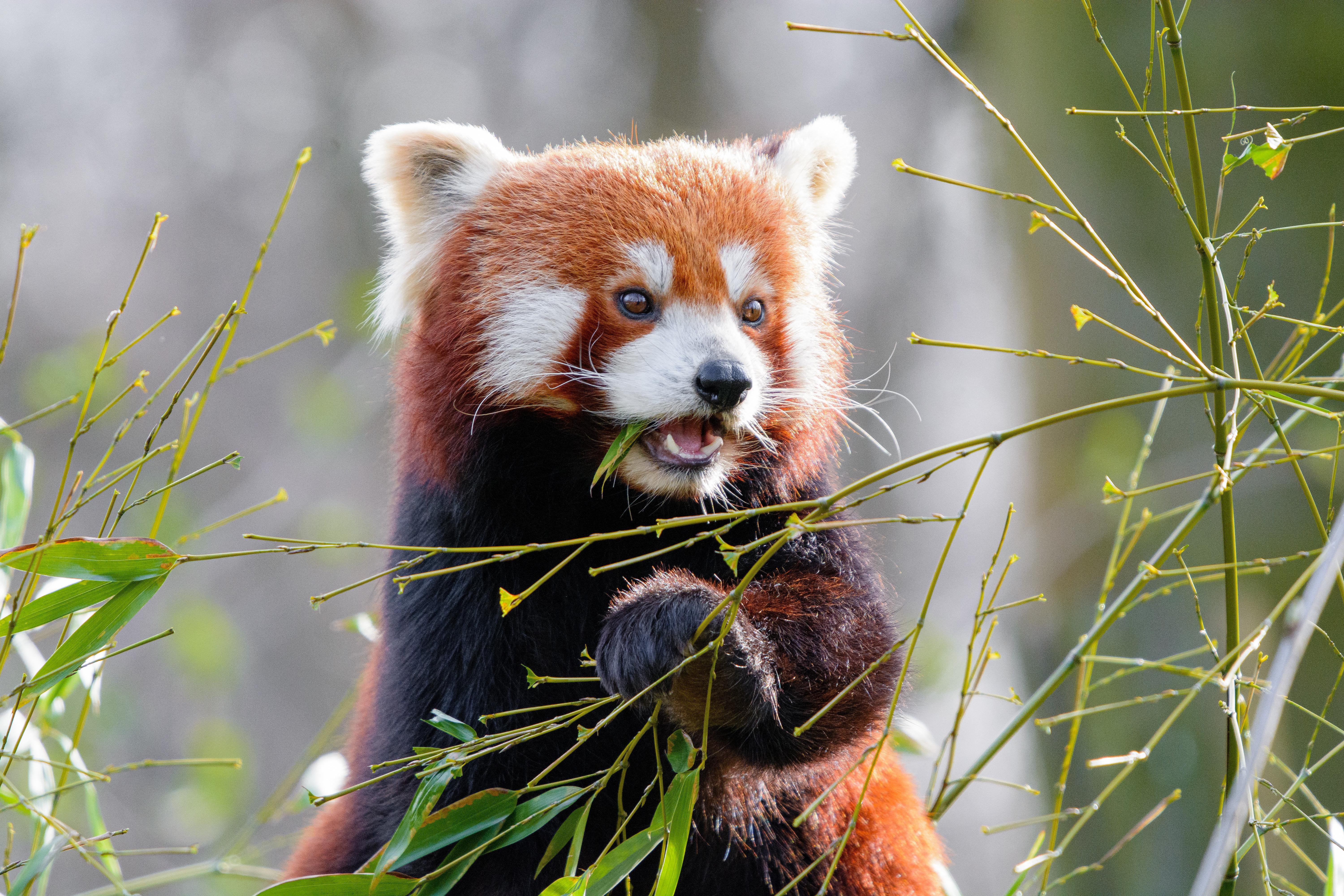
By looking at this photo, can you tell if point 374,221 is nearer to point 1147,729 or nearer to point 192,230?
point 192,230

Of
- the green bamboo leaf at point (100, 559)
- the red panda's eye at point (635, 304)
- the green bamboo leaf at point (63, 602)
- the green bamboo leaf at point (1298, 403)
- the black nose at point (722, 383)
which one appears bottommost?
the green bamboo leaf at point (63, 602)

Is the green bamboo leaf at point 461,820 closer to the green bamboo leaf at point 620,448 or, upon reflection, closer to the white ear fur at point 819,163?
the green bamboo leaf at point 620,448

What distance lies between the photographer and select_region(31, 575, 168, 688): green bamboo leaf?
4.94 ft

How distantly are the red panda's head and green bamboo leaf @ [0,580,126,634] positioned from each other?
2.20 ft

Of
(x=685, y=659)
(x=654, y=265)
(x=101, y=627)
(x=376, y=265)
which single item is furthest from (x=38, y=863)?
(x=376, y=265)

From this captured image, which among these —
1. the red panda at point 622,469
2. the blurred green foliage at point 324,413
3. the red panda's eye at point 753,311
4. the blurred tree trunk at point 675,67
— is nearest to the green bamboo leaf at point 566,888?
the red panda at point 622,469

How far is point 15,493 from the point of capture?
1.98 meters

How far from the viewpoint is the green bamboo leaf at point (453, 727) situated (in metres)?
1.58

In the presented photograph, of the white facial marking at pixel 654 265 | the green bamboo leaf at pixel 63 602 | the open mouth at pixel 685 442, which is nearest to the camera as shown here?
the green bamboo leaf at pixel 63 602

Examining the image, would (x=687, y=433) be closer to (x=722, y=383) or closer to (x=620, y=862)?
(x=722, y=383)

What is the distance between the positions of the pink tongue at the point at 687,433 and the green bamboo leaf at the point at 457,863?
74 centimetres

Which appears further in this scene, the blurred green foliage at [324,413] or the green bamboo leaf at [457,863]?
the blurred green foliage at [324,413]

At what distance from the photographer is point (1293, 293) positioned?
10.5 ft

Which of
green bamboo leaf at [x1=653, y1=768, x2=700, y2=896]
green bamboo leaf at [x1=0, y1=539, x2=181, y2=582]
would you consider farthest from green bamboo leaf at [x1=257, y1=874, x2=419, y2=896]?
green bamboo leaf at [x1=0, y1=539, x2=181, y2=582]
